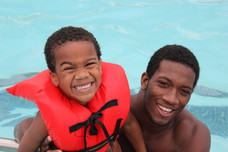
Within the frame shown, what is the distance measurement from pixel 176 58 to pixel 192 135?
2.57ft

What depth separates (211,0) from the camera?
855cm

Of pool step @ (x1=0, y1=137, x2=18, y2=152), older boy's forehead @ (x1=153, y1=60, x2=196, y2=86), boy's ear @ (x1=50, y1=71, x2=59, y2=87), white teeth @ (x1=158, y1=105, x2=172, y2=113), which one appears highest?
boy's ear @ (x1=50, y1=71, x2=59, y2=87)

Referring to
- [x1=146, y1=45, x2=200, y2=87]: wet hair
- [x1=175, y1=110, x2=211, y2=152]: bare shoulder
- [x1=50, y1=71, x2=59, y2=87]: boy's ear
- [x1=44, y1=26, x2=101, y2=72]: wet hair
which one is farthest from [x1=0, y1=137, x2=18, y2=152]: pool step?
[x1=175, y1=110, x2=211, y2=152]: bare shoulder

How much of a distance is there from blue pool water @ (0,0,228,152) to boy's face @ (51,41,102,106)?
9.03ft

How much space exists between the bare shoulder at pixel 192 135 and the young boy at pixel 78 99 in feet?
1.31

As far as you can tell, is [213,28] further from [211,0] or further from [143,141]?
[143,141]

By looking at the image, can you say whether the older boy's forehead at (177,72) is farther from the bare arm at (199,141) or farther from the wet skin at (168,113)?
the bare arm at (199,141)

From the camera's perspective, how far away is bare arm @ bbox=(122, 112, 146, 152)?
2840mm

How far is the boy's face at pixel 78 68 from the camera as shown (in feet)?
7.29

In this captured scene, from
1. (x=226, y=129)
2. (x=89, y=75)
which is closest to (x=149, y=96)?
(x=89, y=75)

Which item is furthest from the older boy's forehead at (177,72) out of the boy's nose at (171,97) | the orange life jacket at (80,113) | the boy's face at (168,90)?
the orange life jacket at (80,113)

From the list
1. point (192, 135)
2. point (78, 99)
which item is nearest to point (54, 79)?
point (78, 99)

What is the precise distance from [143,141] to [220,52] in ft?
13.9

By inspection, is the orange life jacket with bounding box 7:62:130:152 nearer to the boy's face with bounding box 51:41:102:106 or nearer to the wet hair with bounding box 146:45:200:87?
the boy's face with bounding box 51:41:102:106
